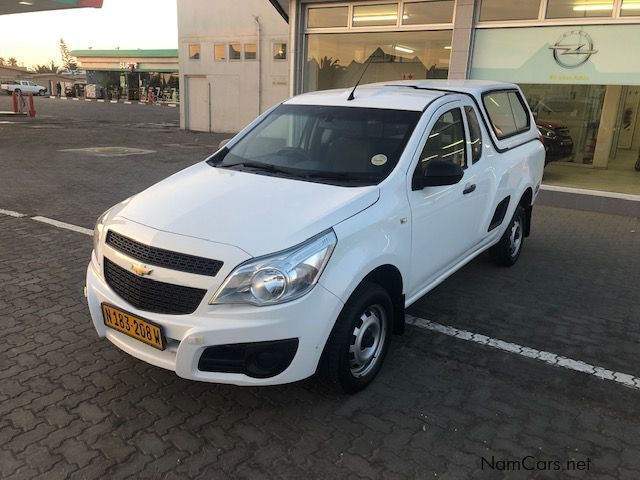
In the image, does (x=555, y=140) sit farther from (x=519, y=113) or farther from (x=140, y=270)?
(x=140, y=270)

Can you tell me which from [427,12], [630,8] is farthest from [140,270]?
[427,12]

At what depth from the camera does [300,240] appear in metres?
2.73

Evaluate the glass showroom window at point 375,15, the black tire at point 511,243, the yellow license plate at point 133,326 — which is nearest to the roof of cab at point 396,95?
the black tire at point 511,243

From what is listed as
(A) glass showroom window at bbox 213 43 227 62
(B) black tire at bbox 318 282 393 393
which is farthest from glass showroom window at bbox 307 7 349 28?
(B) black tire at bbox 318 282 393 393

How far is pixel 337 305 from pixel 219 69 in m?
18.4

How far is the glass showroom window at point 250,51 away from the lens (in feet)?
60.5

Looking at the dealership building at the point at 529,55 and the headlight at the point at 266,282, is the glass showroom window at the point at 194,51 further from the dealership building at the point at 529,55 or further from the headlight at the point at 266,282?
the headlight at the point at 266,282

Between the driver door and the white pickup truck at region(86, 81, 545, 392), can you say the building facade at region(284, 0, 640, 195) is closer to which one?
the white pickup truck at region(86, 81, 545, 392)

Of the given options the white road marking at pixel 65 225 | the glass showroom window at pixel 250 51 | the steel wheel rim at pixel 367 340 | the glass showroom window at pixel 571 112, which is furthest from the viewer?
the glass showroom window at pixel 250 51

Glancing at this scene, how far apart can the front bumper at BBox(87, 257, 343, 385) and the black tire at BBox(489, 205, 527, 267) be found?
3240 mm

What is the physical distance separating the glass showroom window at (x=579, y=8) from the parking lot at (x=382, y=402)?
17.0 feet

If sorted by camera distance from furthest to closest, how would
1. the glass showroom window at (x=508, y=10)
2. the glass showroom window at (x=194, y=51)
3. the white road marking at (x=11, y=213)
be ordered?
the glass showroom window at (x=194, y=51) → the glass showroom window at (x=508, y=10) → the white road marking at (x=11, y=213)

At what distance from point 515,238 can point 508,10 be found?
533cm

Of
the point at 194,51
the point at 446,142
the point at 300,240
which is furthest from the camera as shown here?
the point at 194,51
